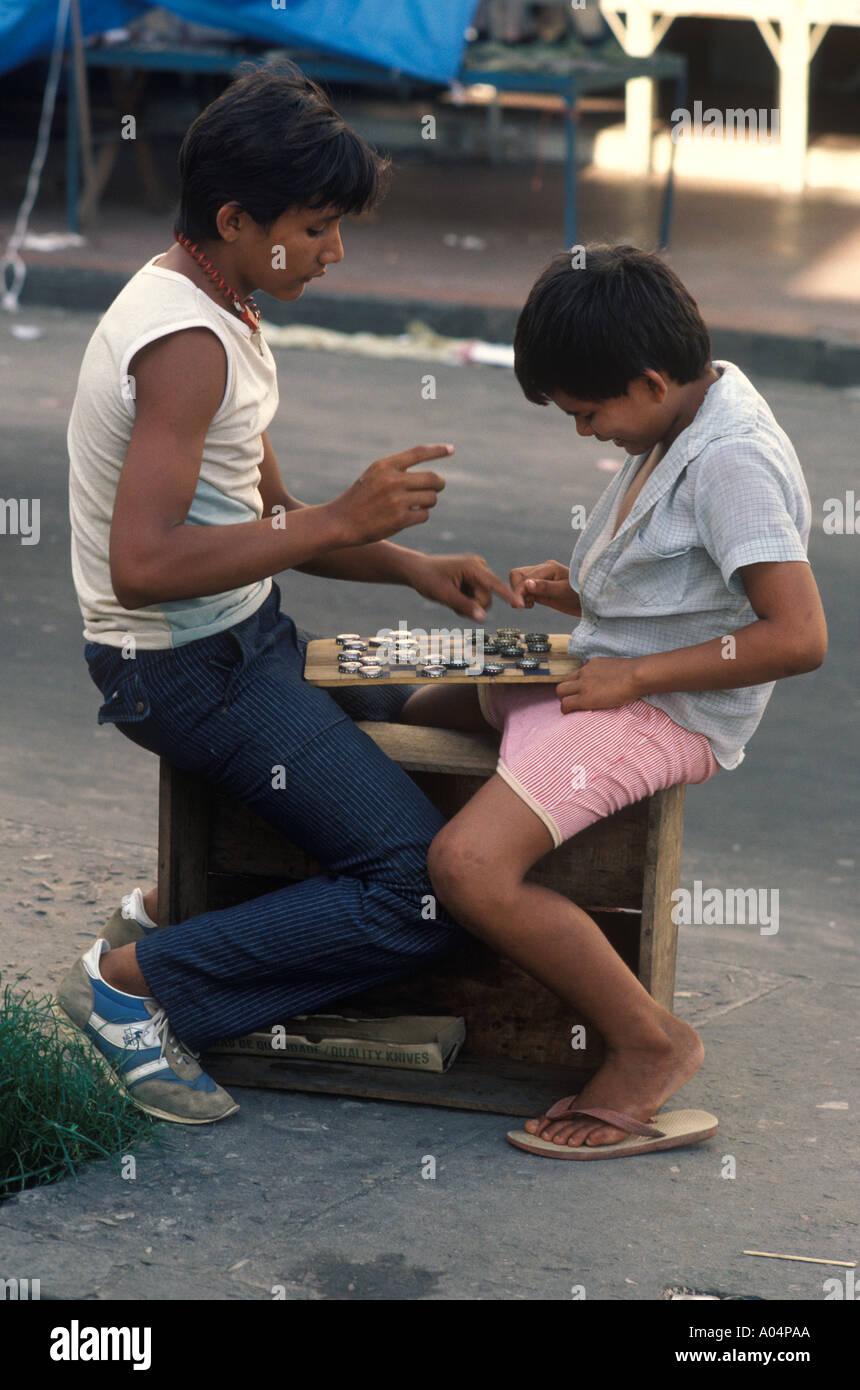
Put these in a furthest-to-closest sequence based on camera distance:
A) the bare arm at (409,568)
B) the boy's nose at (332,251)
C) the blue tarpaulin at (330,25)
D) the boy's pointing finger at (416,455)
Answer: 1. the blue tarpaulin at (330,25)
2. the bare arm at (409,568)
3. the boy's nose at (332,251)
4. the boy's pointing finger at (416,455)

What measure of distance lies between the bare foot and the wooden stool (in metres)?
0.10

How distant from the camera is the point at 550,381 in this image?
2.87 meters

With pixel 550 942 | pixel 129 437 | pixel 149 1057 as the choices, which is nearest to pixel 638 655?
pixel 550 942

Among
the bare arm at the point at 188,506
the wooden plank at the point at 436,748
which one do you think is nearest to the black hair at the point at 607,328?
the bare arm at the point at 188,506

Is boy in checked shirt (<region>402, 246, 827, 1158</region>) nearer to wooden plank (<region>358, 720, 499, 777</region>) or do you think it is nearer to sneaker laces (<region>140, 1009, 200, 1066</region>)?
wooden plank (<region>358, 720, 499, 777</region>)

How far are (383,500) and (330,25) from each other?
7.96 m

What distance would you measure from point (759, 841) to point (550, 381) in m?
1.80


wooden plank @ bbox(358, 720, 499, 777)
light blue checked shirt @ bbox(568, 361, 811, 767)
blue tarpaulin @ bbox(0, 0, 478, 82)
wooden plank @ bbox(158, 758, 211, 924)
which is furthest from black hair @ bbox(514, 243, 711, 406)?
blue tarpaulin @ bbox(0, 0, 478, 82)

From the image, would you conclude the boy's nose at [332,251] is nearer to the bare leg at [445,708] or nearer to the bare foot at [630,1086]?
the bare leg at [445,708]

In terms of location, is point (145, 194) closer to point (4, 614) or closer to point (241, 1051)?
point (4, 614)

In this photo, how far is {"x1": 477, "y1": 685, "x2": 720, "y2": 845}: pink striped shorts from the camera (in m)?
2.84

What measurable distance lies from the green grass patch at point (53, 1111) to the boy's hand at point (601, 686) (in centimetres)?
90

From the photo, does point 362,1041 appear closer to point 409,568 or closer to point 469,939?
point 469,939

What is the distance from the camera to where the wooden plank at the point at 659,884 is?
2.90 meters
